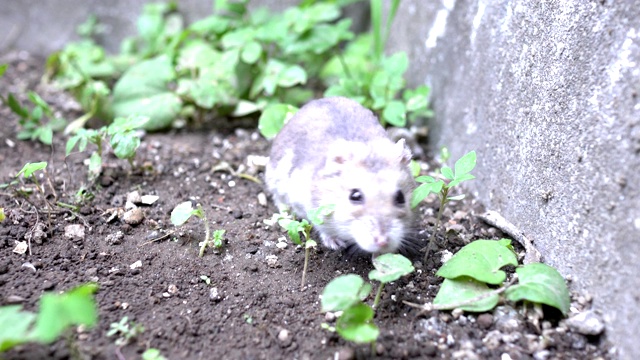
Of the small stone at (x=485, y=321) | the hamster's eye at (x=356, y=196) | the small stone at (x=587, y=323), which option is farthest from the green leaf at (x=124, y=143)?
the small stone at (x=587, y=323)

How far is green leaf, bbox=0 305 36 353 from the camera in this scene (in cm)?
241

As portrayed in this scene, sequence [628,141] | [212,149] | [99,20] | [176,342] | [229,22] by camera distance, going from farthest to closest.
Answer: [99,20], [229,22], [212,149], [176,342], [628,141]

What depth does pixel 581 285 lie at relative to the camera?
10.1 feet

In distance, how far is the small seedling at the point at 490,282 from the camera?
302cm

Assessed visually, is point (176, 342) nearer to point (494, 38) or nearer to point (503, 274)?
→ point (503, 274)

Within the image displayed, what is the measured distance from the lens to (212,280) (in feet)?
11.5

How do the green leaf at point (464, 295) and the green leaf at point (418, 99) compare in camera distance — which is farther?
the green leaf at point (418, 99)

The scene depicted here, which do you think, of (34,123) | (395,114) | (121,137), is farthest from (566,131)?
(34,123)

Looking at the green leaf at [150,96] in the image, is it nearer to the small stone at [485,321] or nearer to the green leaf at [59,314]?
the green leaf at [59,314]

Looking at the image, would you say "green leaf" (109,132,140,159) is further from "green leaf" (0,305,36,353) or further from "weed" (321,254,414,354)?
"weed" (321,254,414,354)

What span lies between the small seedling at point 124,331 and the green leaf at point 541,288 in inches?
73.9

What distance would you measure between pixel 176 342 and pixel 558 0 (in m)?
2.74

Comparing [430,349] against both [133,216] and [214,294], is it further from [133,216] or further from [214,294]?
[133,216]

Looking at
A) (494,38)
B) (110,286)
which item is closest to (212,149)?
(110,286)
